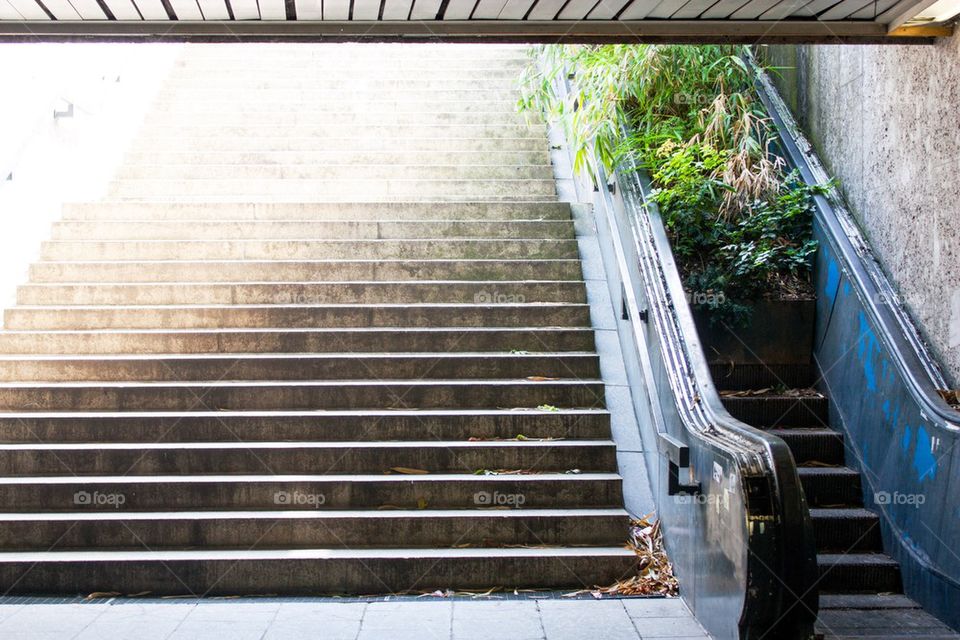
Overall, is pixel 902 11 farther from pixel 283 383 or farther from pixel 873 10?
pixel 283 383

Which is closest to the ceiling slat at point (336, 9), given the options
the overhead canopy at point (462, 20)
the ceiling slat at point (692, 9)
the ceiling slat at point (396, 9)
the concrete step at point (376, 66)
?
the overhead canopy at point (462, 20)

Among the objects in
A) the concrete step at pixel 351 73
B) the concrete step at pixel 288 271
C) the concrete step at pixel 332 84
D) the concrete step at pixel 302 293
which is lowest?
the concrete step at pixel 302 293

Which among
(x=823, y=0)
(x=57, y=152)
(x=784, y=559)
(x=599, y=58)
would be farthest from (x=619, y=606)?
(x=57, y=152)

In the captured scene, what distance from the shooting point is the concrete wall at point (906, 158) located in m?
4.80

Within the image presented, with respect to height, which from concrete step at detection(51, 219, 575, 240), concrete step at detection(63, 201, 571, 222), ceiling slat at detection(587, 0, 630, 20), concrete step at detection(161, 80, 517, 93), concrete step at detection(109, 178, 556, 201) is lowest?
concrete step at detection(51, 219, 575, 240)

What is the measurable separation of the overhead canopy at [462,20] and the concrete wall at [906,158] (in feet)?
1.98

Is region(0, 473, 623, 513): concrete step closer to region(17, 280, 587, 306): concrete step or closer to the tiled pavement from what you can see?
the tiled pavement

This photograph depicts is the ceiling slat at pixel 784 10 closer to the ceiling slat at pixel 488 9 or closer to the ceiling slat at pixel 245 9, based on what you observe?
the ceiling slat at pixel 488 9

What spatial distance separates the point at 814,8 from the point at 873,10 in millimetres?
410

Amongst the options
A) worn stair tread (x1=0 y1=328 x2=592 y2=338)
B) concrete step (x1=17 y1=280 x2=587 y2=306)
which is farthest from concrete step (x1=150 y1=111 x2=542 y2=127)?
worn stair tread (x1=0 y1=328 x2=592 y2=338)

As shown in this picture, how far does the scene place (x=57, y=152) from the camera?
26.3 ft

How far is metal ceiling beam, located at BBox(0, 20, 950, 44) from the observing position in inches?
172

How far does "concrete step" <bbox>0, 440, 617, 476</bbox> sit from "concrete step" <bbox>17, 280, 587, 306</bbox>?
1631 mm

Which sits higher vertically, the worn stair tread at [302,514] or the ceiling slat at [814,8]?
the ceiling slat at [814,8]
